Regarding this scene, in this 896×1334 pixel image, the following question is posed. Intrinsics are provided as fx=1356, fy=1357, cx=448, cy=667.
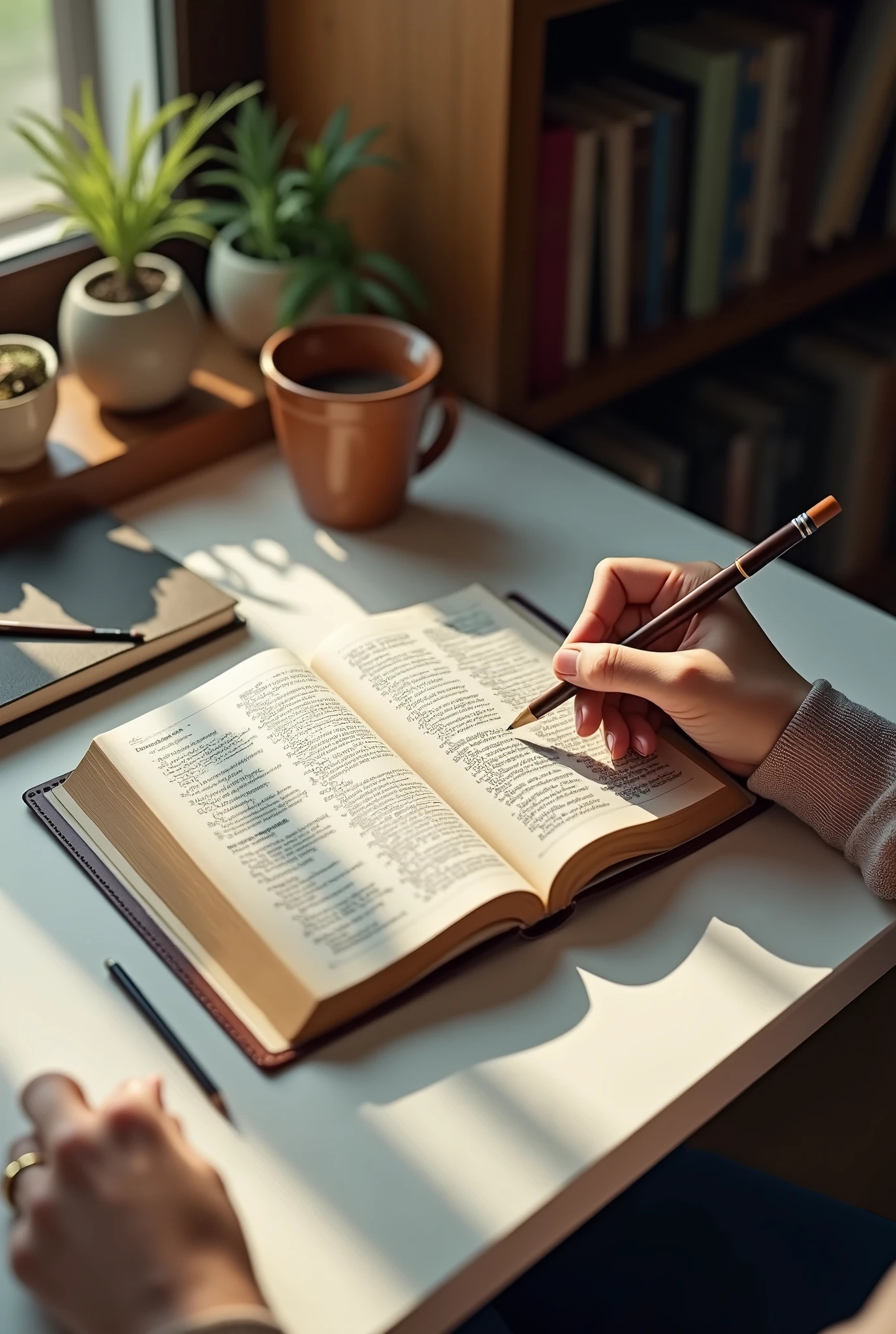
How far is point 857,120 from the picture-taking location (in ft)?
5.20

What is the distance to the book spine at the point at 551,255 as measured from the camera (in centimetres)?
131

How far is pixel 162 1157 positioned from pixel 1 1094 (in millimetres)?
109

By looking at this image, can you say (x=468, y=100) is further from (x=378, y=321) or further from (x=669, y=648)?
(x=669, y=648)

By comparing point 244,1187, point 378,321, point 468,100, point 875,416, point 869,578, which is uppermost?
point 468,100

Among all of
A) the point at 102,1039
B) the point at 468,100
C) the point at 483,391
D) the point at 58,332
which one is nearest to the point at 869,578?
the point at 483,391

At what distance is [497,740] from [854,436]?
1130 mm

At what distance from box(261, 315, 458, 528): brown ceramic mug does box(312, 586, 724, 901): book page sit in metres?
0.15

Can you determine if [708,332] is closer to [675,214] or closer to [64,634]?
[675,214]

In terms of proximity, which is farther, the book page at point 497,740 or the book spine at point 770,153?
the book spine at point 770,153

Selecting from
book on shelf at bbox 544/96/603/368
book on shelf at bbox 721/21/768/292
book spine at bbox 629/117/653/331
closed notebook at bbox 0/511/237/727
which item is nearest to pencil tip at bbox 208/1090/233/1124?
closed notebook at bbox 0/511/237/727

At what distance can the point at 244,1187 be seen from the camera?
0.67m

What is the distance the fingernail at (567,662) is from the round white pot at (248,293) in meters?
0.50

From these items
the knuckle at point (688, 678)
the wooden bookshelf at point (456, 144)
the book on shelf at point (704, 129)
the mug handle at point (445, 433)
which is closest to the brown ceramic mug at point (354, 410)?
the mug handle at point (445, 433)

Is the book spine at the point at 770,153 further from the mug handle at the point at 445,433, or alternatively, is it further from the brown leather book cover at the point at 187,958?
the brown leather book cover at the point at 187,958
